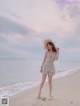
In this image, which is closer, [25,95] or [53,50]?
[53,50]

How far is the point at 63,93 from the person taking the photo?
5055 millimetres

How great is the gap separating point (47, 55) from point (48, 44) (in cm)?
14

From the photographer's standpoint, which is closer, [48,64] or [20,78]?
[48,64]

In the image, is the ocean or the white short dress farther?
the ocean

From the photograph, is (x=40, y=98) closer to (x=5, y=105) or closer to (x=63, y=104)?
(x=63, y=104)

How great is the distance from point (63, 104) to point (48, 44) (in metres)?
0.77

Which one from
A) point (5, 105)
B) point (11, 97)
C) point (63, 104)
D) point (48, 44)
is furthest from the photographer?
point (11, 97)

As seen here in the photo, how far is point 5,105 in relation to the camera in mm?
3393

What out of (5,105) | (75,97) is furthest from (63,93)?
(5,105)

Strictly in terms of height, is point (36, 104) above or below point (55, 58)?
below

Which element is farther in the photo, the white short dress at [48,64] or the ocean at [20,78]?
the ocean at [20,78]

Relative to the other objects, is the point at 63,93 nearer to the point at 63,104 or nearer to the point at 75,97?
the point at 75,97

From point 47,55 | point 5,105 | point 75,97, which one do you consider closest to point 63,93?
point 75,97

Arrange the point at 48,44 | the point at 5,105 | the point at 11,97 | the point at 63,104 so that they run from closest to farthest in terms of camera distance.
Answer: the point at 5,105 < the point at 63,104 < the point at 48,44 < the point at 11,97
